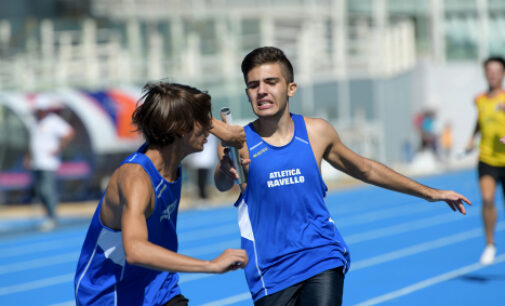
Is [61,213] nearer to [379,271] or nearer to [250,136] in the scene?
[379,271]

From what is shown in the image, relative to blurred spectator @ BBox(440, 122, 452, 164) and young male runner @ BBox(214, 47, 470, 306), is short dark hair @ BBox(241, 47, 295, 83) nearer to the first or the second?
young male runner @ BBox(214, 47, 470, 306)

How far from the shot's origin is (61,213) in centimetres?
1675

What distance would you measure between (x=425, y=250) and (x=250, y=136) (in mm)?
6117

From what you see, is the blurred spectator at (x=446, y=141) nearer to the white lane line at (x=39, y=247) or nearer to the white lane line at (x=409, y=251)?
the white lane line at (x=409, y=251)

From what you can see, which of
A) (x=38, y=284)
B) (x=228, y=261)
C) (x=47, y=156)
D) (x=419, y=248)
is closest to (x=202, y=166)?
(x=47, y=156)

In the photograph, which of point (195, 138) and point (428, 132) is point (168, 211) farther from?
point (428, 132)

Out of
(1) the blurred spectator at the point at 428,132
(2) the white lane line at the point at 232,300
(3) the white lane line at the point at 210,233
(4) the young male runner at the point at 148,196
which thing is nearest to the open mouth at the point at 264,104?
(4) the young male runner at the point at 148,196

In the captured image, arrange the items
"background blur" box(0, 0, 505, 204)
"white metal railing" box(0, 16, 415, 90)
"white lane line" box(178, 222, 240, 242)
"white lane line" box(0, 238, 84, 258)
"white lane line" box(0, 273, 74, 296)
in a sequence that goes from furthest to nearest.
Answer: "white metal railing" box(0, 16, 415, 90) < "background blur" box(0, 0, 505, 204) < "white lane line" box(178, 222, 240, 242) < "white lane line" box(0, 238, 84, 258) < "white lane line" box(0, 273, 74, 296)

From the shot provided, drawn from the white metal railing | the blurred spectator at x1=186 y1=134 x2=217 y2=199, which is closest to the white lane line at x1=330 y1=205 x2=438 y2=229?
the blurred spectator at x1=186 y1=134 x2=217 y2=199

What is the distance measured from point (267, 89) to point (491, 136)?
4.48 m

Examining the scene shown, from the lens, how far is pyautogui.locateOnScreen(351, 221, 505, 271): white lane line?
873 centimetres

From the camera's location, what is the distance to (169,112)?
2.99 meters

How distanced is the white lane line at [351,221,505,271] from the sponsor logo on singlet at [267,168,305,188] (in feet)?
15.7

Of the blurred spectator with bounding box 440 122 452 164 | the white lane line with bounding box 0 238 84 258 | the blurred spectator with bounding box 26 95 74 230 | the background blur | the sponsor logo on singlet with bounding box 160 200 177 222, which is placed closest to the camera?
the sponsor logo on singlet with bounding box 160 200 177 222
